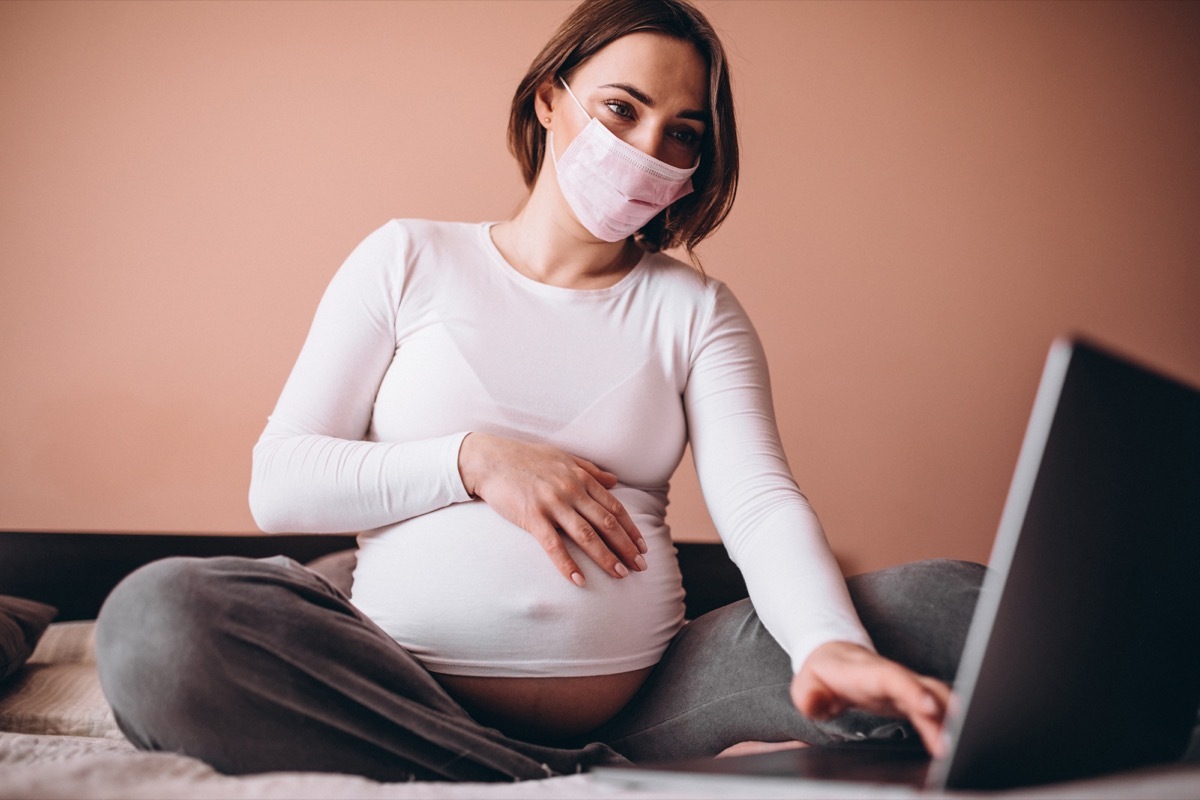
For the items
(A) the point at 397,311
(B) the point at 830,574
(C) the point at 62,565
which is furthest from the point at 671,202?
(C) the point at 62,565

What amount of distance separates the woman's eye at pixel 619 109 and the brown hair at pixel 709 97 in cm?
8

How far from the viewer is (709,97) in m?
1.13

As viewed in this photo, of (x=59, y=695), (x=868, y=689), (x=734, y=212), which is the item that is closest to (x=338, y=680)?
(x=868, y=689)

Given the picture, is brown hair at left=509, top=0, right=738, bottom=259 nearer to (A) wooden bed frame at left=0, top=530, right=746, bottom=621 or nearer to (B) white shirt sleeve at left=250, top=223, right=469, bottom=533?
(B) white shirt sleeve at left=250, top=223, right=469, bottom=533

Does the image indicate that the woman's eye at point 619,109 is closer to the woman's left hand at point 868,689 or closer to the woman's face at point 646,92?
the woman's face at point 646,92

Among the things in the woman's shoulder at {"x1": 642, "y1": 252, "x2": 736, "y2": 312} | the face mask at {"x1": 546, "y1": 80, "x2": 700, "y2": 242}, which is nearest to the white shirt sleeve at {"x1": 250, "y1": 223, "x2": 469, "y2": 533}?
the face mask at {"x1": 546, "y1": 80, "x2": 700, "y2": 242}

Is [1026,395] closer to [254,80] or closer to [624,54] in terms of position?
[624,54]

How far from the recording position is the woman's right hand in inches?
35.6

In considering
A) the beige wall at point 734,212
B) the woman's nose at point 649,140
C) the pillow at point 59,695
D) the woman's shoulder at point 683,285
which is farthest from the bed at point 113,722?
the woman's nose at point 649,140

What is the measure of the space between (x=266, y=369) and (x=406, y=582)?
1027 mm

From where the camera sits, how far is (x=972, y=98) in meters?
1.97

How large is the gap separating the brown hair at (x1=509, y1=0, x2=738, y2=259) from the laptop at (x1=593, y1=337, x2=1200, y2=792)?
0.75m

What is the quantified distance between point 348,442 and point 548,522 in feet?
0.84

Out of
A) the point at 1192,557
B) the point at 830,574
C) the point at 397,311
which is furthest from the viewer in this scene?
the point at 397,311
